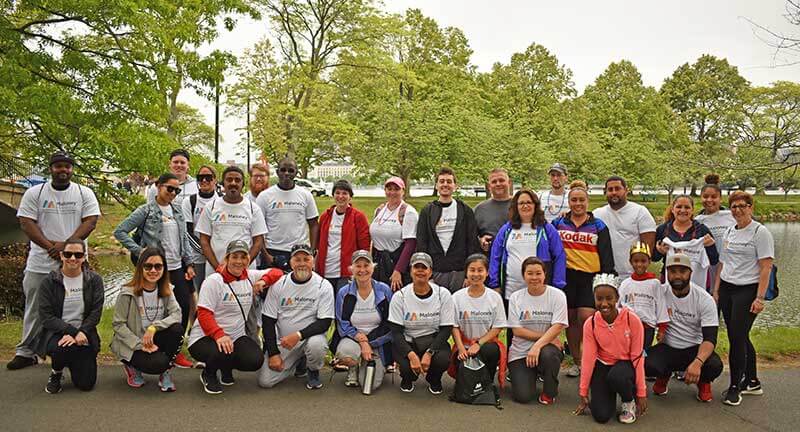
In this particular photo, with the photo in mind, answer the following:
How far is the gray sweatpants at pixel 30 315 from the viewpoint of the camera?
5816mm

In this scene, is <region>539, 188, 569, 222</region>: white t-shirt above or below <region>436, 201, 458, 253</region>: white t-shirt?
above

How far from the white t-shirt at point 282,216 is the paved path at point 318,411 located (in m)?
1.66

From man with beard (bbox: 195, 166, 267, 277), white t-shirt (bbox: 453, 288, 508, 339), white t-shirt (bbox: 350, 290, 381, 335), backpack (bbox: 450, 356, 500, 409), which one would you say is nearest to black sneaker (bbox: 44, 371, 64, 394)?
man with beard (bbox: 195, 166, 267, 277)

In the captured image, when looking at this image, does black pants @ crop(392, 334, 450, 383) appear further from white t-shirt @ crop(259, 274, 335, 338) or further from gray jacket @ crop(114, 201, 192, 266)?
gray jacket @ crop(114, 201, 192, 266)

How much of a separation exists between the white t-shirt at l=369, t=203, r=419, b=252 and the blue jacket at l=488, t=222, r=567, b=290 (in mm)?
1003

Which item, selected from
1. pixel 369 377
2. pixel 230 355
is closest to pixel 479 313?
pixel 369 377

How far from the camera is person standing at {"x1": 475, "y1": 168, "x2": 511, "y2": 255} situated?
20.6 ft

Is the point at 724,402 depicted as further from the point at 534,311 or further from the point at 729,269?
Answer: the point at 534,311

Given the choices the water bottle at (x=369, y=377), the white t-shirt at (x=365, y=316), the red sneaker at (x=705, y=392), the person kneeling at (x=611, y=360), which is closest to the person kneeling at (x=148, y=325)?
the white t-shirt at (x=365, y=316)

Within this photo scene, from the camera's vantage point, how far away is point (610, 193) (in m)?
6.12

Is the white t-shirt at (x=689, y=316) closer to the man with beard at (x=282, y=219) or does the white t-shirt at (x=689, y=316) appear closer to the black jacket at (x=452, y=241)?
the black jacket at (x=452, y=241)

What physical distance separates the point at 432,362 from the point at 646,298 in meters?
2.01

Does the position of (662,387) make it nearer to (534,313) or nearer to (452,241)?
(534,313)

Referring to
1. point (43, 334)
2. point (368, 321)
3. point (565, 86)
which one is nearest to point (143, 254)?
point (43, 334)
